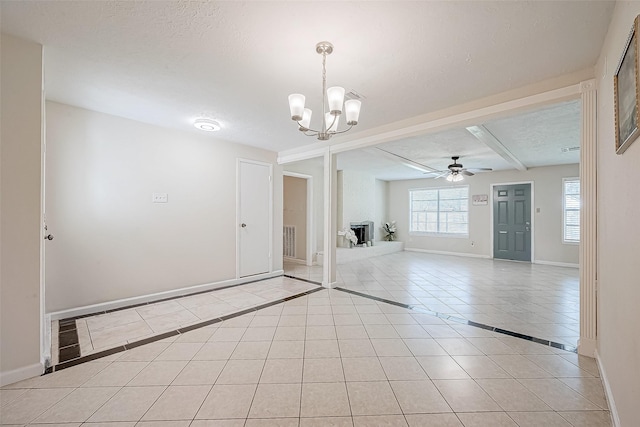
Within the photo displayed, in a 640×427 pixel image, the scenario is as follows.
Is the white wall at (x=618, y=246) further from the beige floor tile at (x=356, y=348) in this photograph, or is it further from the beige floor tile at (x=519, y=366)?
the beige floor tile at (x=356, y=348)

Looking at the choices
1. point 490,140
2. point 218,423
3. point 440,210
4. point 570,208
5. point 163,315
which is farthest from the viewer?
point 440,210

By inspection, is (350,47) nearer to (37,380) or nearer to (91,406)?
(91,406)

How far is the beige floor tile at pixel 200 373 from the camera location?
5.94 feet

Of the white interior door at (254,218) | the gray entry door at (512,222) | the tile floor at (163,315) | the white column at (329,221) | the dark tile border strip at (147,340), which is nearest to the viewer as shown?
the dark tile border strip at (147,340)

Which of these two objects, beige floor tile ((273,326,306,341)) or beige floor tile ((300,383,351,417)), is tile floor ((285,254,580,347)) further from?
beige floor tile ((300,383,351,417))

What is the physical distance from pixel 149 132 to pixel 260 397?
3.50m

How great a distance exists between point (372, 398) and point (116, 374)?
183 cm

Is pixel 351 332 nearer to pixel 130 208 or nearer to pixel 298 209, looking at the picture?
pixel 130 208

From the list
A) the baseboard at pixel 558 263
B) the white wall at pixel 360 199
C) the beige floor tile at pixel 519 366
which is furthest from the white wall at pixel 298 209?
the baseboard at pixel 558 263

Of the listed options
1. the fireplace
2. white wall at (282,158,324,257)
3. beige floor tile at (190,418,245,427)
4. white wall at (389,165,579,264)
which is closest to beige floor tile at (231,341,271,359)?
beige floor tile at (190,418,245,427)

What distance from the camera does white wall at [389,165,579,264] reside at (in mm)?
6148

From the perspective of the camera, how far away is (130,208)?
3.36 metres

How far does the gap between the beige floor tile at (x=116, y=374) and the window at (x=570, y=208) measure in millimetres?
8150

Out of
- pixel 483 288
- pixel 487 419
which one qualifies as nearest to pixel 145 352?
pixel 487 419
